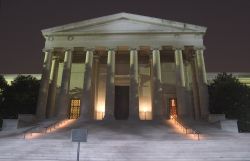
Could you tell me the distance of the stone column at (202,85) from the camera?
1460 inches

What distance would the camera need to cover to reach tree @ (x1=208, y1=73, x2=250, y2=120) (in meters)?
37.1

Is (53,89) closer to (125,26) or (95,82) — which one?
(95,82)

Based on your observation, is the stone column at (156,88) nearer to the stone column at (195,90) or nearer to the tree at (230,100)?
the stone column at (195,90)

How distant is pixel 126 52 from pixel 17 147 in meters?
25.8

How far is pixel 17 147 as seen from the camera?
2172 cm

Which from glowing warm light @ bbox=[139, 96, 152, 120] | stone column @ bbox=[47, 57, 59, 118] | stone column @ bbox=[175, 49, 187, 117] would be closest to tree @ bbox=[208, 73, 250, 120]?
stone column @ bbox=[175, 49, 187, 117]

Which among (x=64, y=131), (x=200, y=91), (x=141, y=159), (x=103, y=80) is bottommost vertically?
(x=141, y=159)

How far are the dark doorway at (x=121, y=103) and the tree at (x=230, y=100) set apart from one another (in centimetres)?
1214

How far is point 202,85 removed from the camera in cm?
3825

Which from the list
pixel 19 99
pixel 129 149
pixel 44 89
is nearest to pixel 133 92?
pixel 44 89

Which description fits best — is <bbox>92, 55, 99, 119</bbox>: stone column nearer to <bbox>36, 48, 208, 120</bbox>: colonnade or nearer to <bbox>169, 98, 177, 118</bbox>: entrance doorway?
<bbox>36, 48, 208, 120</bbox>: colonnade

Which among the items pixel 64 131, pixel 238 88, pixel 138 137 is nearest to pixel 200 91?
pixel 238 88

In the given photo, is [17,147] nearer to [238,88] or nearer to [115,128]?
[115,128]

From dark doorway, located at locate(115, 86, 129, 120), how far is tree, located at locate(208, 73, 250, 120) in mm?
12139
